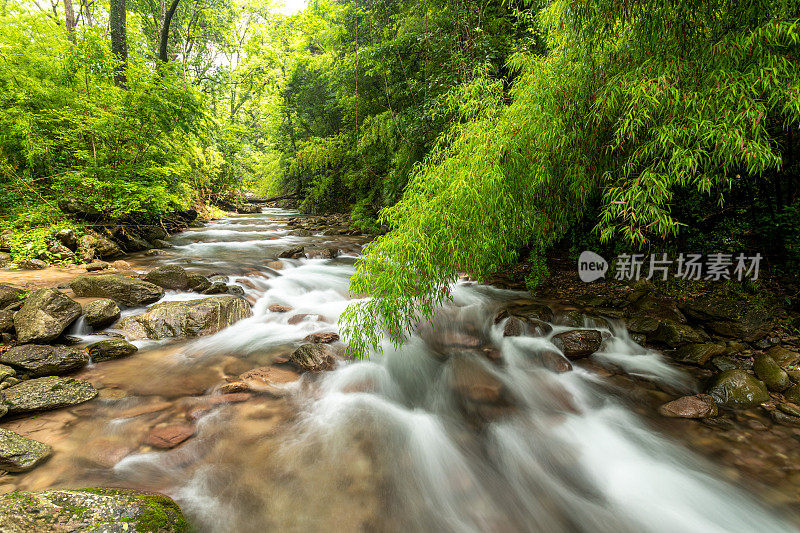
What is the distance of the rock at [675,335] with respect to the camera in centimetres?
437

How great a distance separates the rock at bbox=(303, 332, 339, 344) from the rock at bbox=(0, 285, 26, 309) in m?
3.49

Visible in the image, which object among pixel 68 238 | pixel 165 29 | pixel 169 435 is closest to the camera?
pixel 169 435

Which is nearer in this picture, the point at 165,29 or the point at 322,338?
the point at 322,338

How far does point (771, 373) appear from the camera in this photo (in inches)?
140

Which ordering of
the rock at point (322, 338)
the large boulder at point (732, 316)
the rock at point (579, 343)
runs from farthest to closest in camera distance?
the rock at point (322, 338) < the rock at point (579, 343) < the large boulder at point (732, 316)

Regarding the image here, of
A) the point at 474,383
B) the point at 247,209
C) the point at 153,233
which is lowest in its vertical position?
the point at 474,383

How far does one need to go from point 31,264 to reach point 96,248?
47.5 inches

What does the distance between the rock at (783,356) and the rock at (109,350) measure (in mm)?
7701

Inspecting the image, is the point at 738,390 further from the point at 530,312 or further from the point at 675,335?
the point at 530,312

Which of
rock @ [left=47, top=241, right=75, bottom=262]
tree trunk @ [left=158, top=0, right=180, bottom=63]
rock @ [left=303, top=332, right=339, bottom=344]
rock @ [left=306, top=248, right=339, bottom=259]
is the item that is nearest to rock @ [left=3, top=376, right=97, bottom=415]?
rock @ [left=303, top=332, right=339, bottom=344]

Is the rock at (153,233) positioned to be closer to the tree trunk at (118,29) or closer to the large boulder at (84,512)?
the tree trunk at (118,29)

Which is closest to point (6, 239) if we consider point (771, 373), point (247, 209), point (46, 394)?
point (46, 394)

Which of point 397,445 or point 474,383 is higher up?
point 474,383

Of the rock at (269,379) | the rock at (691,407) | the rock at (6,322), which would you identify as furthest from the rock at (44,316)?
the rock at (691,407)
